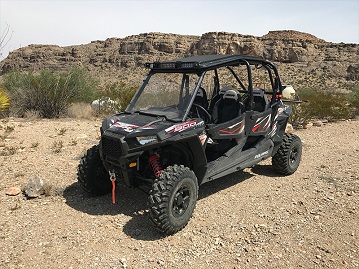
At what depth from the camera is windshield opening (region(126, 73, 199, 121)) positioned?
459 centimetres

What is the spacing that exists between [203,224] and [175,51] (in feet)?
285

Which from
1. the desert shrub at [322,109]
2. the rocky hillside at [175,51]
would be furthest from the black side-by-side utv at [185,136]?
the rocky hillside at [175,51]

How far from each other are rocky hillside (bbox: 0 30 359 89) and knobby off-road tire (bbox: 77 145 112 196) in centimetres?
6365

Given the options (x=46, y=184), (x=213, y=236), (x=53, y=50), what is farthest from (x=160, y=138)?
(x=53, y=50)

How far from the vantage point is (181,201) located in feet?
13.5

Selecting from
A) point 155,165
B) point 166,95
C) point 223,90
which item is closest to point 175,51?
point 223,90

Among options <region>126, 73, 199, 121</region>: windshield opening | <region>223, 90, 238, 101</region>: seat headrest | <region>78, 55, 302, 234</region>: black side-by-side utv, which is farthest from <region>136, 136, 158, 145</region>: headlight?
<region>223, 90, 238, 101</region>: seat headrest

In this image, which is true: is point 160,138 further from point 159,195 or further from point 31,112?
point 31,112

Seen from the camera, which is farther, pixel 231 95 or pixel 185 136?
pixel 231 95

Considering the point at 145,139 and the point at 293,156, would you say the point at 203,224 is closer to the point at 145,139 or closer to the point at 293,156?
the point at 145,139

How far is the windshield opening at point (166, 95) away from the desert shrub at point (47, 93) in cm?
798

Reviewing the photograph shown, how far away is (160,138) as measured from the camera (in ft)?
12.8

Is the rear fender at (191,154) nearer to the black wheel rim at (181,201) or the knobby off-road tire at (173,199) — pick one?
the knobby off-road tire at (173,199)

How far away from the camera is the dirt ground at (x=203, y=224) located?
141 inches
